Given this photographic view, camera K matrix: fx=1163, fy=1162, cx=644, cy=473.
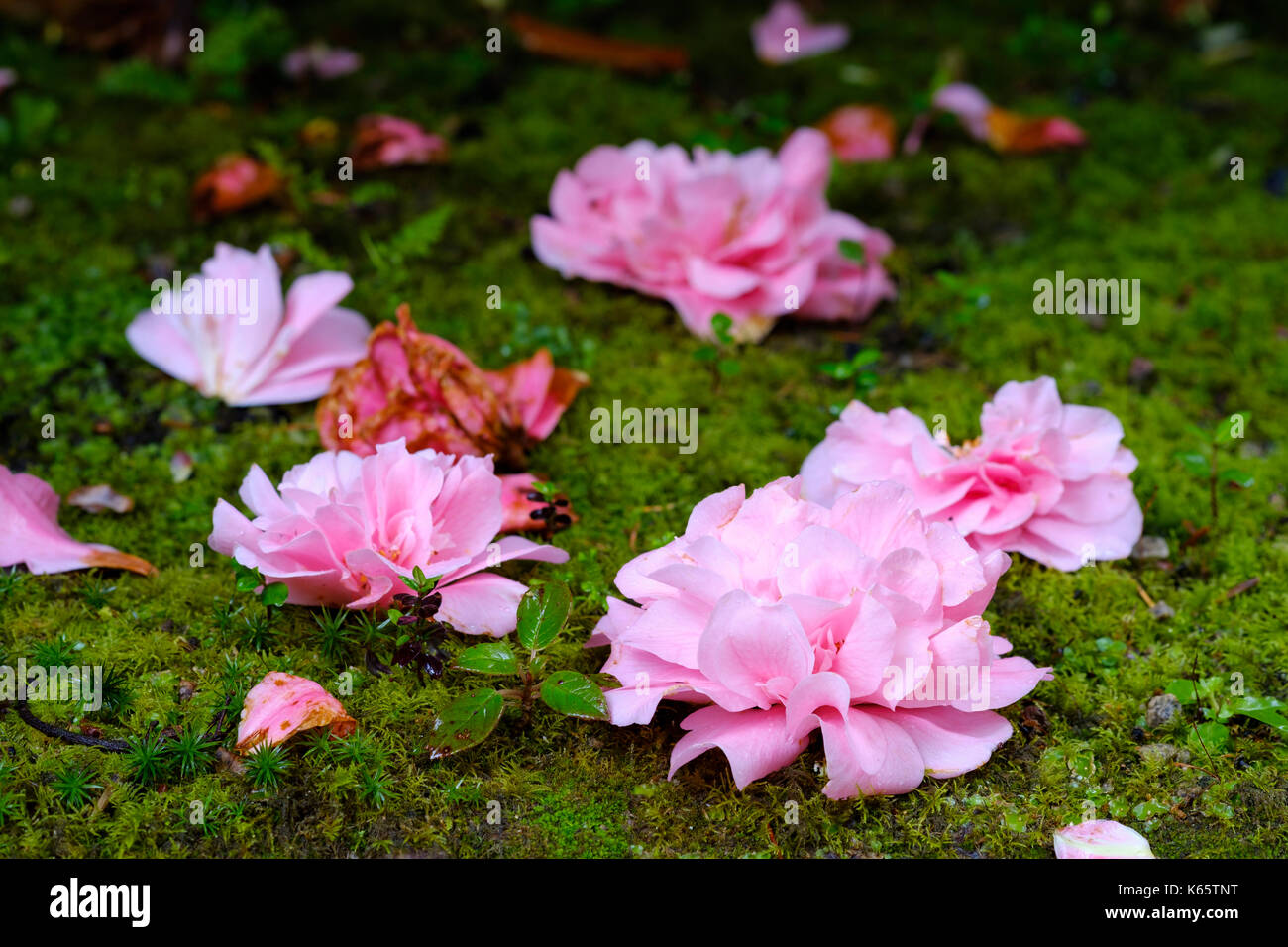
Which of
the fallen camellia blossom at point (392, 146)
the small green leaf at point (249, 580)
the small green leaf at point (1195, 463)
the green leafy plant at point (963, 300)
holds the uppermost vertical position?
the fallen camellia blossom at point (392, 146)

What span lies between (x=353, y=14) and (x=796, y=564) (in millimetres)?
3851

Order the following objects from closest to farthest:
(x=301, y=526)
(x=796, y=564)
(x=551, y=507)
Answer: (x=796, y=564), (x=301, y=526), (x=551, y=507)

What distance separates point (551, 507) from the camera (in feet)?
8.45

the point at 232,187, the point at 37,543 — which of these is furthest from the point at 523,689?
the point at 232,187

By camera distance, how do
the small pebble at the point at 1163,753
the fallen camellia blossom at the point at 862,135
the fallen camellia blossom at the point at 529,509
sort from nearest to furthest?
the small pebble at the point at 1163,753
the fallen camellia blossom at the point at 529,509
the fallen camellia blossom at the point at 862,135

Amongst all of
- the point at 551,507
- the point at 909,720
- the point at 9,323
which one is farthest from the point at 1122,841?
the point at 9,323

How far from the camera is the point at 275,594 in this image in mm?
2232

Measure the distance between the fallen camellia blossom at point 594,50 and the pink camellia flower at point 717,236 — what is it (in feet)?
4.06

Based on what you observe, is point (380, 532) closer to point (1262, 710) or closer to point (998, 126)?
point (1262, 710)

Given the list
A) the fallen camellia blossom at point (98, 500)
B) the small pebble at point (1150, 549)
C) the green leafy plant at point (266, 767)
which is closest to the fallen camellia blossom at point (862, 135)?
the small pebble at point (1150, 549)

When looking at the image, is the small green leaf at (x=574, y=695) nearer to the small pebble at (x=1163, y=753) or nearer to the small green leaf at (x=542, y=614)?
the small green leaf at (x=542, y=614)

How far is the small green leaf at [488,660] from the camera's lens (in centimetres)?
205

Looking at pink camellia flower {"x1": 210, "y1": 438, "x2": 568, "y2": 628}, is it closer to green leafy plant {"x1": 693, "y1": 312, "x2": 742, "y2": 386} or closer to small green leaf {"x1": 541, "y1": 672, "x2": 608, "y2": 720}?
small green leaf {"x1": 541, "y1": 672, "x2": 608, "y2": 720}
